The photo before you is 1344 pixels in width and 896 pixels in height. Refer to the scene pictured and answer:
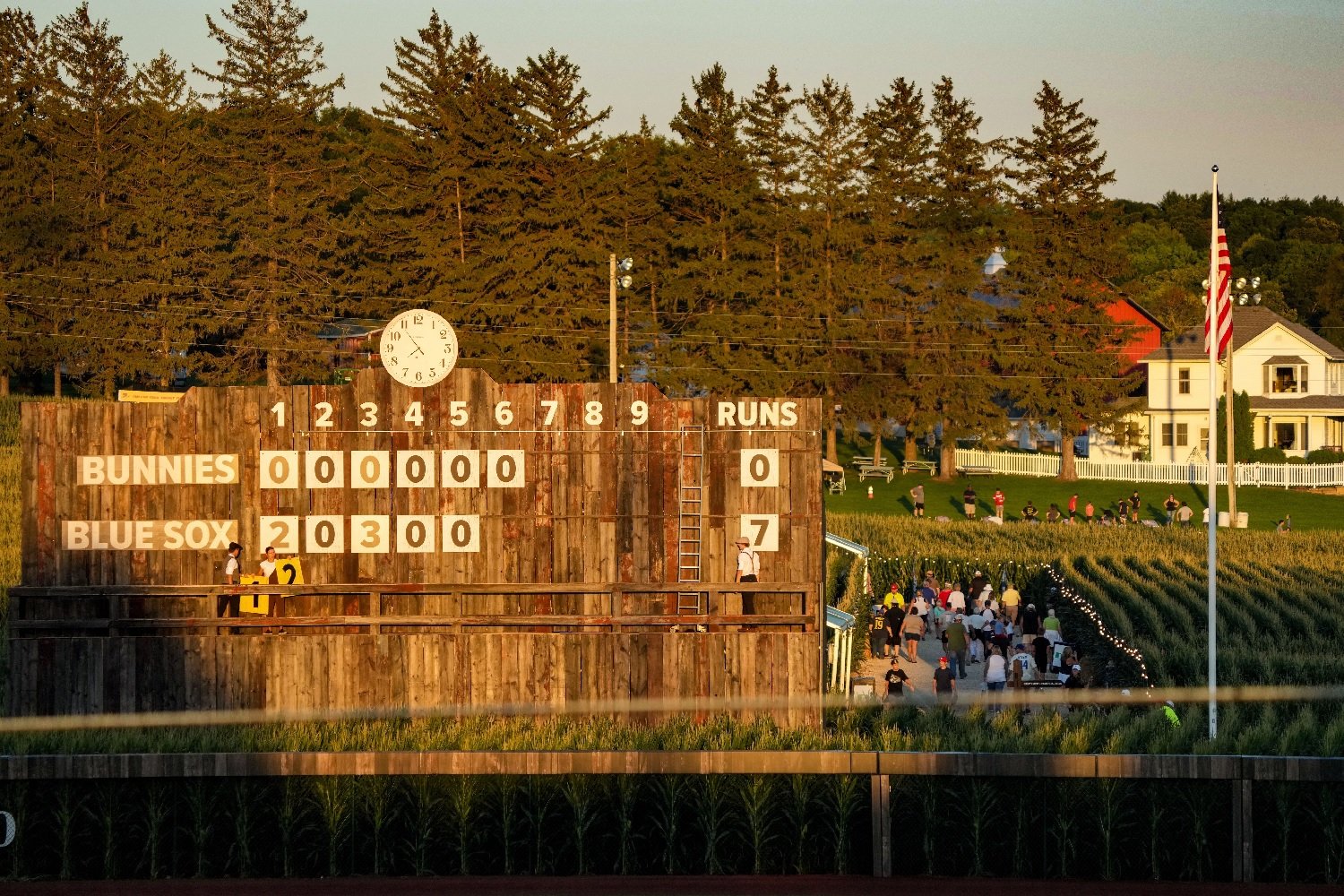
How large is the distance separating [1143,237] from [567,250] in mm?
82985

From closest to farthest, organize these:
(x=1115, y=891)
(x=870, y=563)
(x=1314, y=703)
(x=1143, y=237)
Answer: (x=1115, y=891) < (x=1314, y=703) < (x=870, y=563) < (x=1143, y=237)

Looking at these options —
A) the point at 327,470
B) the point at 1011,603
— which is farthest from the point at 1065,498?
the point at 327,470

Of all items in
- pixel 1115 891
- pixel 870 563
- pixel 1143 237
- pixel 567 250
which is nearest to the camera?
pixel 1115 891

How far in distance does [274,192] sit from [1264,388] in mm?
51244

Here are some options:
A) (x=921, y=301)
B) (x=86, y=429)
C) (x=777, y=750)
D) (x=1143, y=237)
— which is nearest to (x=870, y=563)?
(x=86, y=429)

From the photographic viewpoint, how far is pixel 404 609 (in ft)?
71.5

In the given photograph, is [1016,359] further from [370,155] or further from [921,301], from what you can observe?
[370,155]

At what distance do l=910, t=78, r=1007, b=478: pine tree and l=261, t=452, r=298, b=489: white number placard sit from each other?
5987 centimetres

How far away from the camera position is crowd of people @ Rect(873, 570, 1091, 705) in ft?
91.0

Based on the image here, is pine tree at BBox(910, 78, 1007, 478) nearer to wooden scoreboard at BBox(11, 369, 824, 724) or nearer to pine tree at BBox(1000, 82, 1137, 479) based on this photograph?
pine tree at BBox(1000, 82, 1137, 479)

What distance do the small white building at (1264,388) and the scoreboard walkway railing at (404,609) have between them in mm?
66563

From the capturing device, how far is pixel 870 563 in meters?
46.3

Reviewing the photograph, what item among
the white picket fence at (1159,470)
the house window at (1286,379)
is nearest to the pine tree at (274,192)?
the white picket fence at (1159,470)

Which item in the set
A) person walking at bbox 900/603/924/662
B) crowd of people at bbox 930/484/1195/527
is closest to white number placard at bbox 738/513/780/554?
person walking at bbox 900/603/924/662
